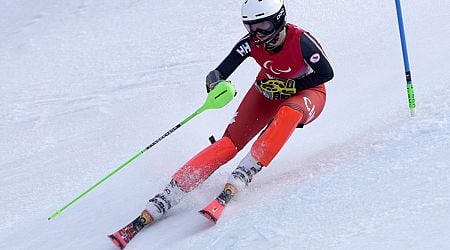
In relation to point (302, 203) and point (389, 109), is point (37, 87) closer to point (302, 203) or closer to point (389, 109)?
point (389, 109)

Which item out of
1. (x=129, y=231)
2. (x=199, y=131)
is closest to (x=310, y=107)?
(x=129, y=231)

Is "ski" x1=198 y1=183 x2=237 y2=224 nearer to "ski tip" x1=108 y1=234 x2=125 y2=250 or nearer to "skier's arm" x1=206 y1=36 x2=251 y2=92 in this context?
"ski tip" x1=108 y1=234 x2=125 y2=250

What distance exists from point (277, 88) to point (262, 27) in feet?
1.57

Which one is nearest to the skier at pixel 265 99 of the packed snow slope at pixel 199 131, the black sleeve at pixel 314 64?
the black sleeve at pixel 314 64

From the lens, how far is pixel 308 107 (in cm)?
467

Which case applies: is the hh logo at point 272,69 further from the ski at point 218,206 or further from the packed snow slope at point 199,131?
the ski at point 218,206

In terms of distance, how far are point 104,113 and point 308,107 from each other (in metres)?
4.26

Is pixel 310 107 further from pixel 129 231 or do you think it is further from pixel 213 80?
pixel 129 231

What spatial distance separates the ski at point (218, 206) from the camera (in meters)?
4.13

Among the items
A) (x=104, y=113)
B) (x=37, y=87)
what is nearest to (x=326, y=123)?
(x=104, y=113)

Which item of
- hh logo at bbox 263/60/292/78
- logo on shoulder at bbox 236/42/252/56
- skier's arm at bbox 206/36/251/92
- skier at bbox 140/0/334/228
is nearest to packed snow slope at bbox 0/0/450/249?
skier at bbox 140/0/334/228

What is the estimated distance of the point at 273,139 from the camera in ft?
14.2

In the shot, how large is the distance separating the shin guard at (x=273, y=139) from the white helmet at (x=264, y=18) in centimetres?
64

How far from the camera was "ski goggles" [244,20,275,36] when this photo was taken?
4680mm
